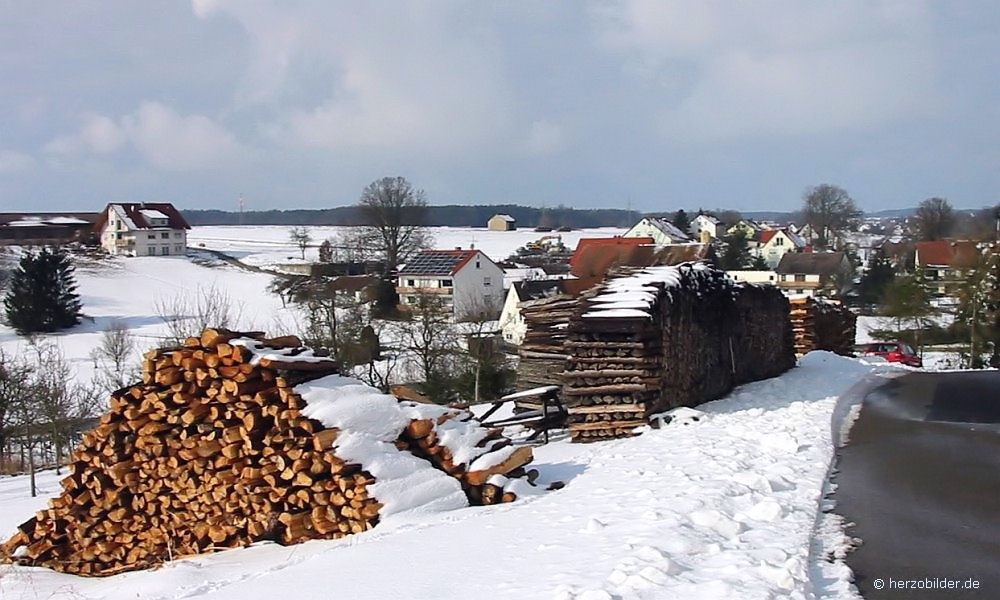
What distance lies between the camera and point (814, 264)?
78375 mm

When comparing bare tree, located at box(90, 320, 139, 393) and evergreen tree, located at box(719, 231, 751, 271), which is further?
evergreen tree, located at box(719, 231, 751, 271)

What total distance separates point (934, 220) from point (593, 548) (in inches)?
4163

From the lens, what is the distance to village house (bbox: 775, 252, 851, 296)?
253 feet

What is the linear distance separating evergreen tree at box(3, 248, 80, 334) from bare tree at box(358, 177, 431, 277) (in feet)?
108

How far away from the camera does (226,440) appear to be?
9109mm

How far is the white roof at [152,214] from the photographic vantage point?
314ft

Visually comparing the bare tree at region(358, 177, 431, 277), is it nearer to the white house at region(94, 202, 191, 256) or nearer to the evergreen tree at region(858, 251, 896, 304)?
the white house at region(94, 202, 191, 256)

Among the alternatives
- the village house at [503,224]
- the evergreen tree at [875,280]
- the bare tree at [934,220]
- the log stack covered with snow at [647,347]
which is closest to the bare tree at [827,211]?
the bare tree at [934,220]

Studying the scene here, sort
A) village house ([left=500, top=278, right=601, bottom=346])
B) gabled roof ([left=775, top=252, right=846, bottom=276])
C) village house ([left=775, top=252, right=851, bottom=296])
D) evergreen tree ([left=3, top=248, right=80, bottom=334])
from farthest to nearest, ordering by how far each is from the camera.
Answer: gabled roof ([left=775, top=252, right=846, bottom=276]), village house ([left=775, top=252, right=851, bottom=296]), evergreen tree ([left=3, top=248, right=80, bottom=334]), village house ([left=500, top=278, right=601, bottom=346])

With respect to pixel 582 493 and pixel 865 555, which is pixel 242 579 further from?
pixel 865 555

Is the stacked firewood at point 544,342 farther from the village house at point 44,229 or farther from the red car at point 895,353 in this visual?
the village house at point 44,229

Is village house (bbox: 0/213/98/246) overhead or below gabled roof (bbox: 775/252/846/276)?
overhead

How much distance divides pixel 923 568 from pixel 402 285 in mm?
66453

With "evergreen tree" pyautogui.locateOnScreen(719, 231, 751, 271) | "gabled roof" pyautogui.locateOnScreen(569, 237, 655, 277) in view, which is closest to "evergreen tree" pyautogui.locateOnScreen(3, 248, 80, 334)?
"gabled roof" pyautogui.locateOnScreen(569, 237, 655, 277)
